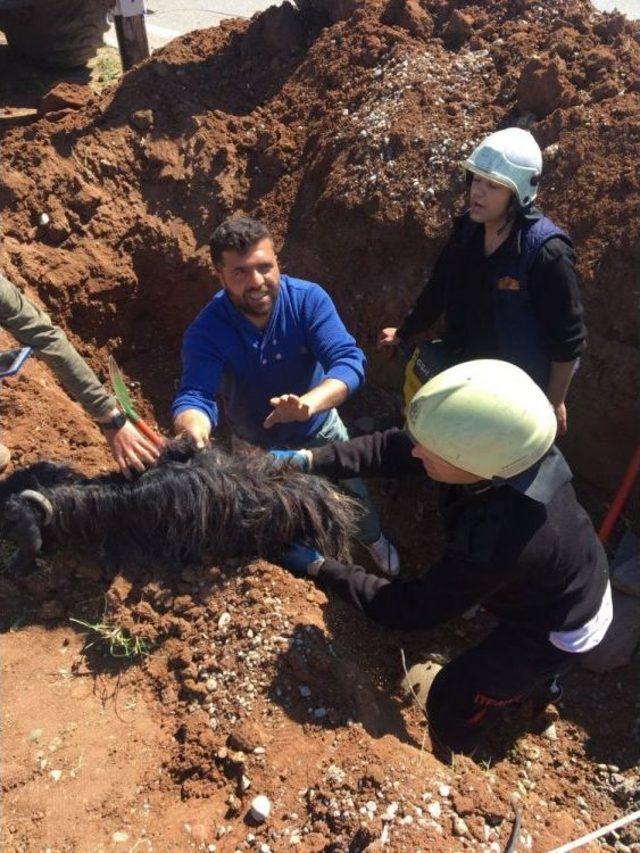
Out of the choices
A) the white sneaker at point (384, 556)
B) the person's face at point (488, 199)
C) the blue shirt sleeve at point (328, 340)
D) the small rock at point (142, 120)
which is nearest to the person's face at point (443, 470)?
the blue shirt sleeve at point (328, 340)

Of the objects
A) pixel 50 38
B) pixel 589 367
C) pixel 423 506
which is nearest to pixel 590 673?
pixel 423 506

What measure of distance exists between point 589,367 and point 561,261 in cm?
138

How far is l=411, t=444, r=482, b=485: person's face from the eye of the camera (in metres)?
2.73

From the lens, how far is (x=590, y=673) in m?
4.29

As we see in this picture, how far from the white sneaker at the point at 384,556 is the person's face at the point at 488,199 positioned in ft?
6.67

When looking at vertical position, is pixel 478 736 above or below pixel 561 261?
below

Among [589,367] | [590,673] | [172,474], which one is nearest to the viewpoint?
[172,474]

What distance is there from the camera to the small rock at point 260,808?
101 inches

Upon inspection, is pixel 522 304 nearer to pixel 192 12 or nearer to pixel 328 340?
pixel 328 340

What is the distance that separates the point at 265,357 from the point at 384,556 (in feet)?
4.81

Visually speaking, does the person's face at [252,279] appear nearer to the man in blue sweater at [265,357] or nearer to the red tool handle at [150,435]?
the man in blue sweater at [265,357]

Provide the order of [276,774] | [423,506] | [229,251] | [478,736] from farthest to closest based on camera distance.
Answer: [423,506] → [229,251] → [478,736] → [276,774]

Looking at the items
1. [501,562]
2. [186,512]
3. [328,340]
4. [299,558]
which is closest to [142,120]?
[328,340]

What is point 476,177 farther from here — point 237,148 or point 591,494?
point 237,148
